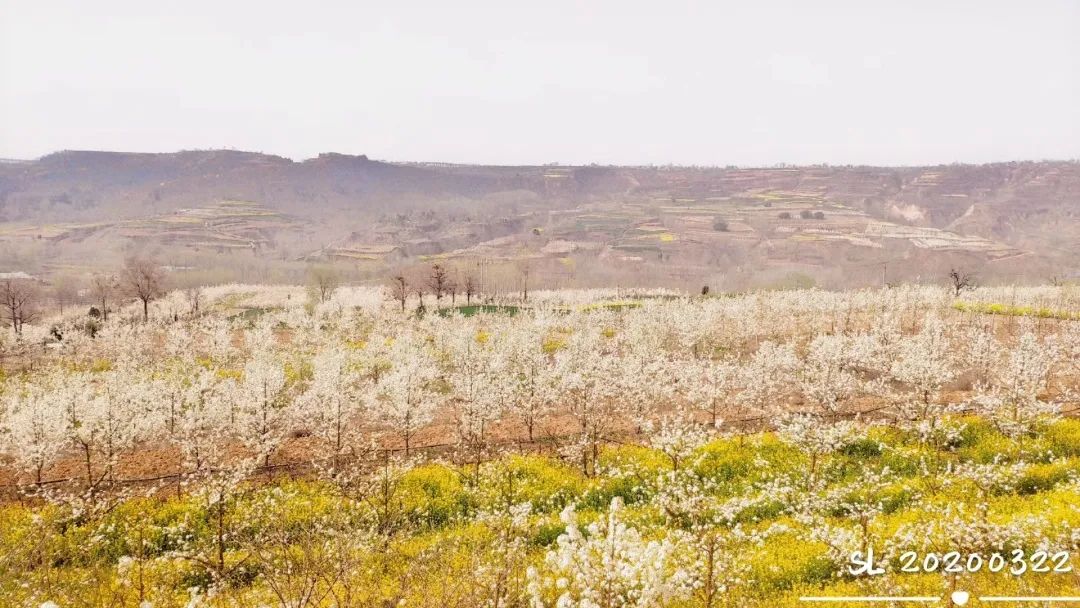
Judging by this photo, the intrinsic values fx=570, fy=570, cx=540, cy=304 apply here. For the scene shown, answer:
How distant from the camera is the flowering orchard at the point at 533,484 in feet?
48.1

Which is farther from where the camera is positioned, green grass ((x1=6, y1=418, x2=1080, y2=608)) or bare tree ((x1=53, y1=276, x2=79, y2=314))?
bare tree ((x1=53, y1=276, x2=79, y2=314))

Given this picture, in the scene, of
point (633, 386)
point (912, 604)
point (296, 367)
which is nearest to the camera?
point (912, 604)

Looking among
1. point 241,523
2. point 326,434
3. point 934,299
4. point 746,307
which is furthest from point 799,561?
point 934,299

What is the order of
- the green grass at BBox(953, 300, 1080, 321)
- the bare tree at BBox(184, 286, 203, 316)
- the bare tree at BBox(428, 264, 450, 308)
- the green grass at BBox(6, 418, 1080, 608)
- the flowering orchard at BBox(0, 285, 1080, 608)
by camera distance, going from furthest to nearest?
1. the bare tree at BBox(428, 264, 450, 308)
2. the bare tree at BBox(184, 286, 203, 316)
3. the green grass at BBox(953, 300, 1080, 321)
4. the green grass at BBox(6, 418, 1080, 608)
5. the flowering orchard at BBox(0, 285, 1080, 608)

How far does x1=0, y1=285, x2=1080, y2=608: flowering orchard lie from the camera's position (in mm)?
14648

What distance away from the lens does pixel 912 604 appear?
14648 millimetres

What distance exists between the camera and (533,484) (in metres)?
27.8

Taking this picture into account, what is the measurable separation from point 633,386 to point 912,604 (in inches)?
1035

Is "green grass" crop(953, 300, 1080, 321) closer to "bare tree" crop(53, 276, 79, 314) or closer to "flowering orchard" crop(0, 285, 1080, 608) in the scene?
"flowering orchard" crop(0, 285, 1080, 608)

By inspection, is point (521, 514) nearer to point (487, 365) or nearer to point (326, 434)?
point (326, 434)

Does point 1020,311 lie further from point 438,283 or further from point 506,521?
point 438,283

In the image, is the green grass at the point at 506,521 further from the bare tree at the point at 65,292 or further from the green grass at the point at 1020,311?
the bare tree at the point at 65,292

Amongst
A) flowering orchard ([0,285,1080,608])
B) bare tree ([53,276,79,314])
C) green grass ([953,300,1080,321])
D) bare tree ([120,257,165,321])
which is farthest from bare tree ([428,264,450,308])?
bare tree ([53,276,79,314])

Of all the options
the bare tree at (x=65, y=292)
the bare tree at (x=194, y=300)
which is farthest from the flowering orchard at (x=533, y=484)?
the bare tree at (x=65, y=292)
